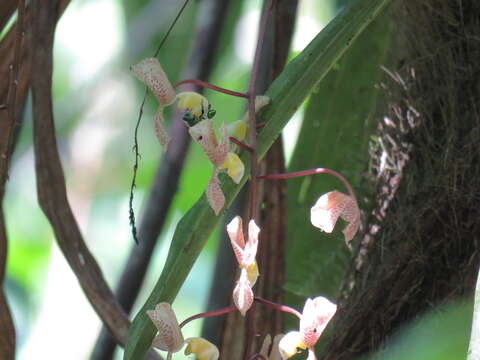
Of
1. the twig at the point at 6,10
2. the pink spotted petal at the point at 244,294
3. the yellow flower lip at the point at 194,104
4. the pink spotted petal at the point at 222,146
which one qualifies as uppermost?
the twig at the point at 6,10

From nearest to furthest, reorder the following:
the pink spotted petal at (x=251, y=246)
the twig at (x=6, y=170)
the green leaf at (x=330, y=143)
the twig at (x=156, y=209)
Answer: the pink spotted petal at (x=251, y=246) < the twig at (x=6, y=170) < the green leaf at (x=330, y=143) < the twig at (x=156, y=209)

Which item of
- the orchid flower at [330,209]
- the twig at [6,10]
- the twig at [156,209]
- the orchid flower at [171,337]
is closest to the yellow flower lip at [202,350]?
the orchid flower at [171,337]

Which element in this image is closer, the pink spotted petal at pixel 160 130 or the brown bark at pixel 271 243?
the pink spotted petal at pixel 160 130

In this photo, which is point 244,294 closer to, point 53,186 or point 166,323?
point 166,323

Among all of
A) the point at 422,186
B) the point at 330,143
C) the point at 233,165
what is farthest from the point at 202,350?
the point at 330,143

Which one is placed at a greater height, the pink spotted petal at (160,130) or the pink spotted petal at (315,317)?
the pink spotted petal at (160,130)

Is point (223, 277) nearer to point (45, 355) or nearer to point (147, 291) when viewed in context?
point (45, 355)

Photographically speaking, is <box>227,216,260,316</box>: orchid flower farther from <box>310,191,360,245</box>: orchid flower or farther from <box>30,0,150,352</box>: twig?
<box>30,0,150,352</box>: twig

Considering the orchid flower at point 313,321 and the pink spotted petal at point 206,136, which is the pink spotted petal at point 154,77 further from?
the orchid flower at point 313,321
